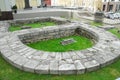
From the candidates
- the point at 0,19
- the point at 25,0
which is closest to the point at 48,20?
the point at 0,19

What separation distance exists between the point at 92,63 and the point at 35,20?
9.16m

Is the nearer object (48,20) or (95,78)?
(95,78)

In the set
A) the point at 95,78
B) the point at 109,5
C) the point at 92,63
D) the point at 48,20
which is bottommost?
the point at 95,78

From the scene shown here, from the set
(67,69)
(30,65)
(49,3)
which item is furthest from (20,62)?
(49,3)

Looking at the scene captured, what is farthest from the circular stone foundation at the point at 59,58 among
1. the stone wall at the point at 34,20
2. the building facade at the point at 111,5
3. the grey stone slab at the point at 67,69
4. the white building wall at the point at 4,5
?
the building facade at the point at 111,5

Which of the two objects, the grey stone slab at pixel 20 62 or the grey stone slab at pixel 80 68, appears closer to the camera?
the grey stone slab at pixel 80 68

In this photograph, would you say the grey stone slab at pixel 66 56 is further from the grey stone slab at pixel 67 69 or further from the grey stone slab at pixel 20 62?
the grey stone slab at pixel 20 62

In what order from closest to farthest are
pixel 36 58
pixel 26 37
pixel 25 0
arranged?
pixel 36 58 < pixel 26 37 < pixel 25 0

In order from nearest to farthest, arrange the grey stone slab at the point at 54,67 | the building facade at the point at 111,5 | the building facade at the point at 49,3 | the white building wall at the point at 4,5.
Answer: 1. the grey stone slab at the point at 54,67
2. the white building wall at the point at 4,5
3. the building facade at the point at 49,3
4. the building facade at the point at 111,5

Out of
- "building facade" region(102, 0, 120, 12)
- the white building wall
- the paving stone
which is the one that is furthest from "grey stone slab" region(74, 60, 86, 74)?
"building facade" region(102, 0, 120, 12)

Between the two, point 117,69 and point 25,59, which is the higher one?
point 25,59

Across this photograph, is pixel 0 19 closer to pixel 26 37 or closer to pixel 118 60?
pixel 26 37

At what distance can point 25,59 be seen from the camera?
4.67m

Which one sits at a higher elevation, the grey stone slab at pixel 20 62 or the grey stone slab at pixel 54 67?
the grey stone slab at pixel 20 62
